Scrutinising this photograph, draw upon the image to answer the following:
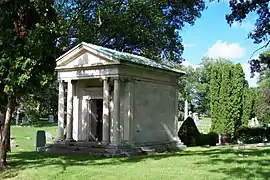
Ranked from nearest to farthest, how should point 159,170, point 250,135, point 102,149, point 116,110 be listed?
point 159,170
point 102,149
point 116,110
point 250,135

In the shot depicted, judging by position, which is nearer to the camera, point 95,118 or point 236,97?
point 95,118

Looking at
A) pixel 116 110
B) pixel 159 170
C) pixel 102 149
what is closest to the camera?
pixel 159 170

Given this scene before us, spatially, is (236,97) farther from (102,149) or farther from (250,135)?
(102,149)

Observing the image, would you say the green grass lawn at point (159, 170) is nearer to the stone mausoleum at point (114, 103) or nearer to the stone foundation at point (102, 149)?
the stone foundation at point (102, 149)

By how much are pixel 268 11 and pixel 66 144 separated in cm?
1174

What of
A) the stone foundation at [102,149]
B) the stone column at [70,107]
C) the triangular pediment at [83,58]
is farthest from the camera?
the stone column at [70,107]

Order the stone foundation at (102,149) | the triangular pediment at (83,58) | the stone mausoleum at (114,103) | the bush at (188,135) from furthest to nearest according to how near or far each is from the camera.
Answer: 1. the bush at (188,135)
2. the triangular pediment at (83,58)
3. the stone mausoleum at (114,103)
4. the stone foundation at (102,149)

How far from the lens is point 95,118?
20547 millimetres

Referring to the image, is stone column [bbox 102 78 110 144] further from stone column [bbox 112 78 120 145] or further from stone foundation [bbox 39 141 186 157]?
stone foundation [bbox 39 141 186 157]

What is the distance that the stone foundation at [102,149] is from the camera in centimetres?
1689

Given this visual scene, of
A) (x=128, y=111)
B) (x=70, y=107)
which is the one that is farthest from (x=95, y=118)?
(x=128, y=111)

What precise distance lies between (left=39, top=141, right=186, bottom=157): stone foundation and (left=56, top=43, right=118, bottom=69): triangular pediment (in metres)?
4.06

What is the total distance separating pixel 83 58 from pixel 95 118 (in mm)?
3661

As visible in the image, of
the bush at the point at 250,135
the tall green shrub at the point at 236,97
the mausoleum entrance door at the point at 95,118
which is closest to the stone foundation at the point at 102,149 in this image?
the mausoleum entrance door at the point at 95,118
